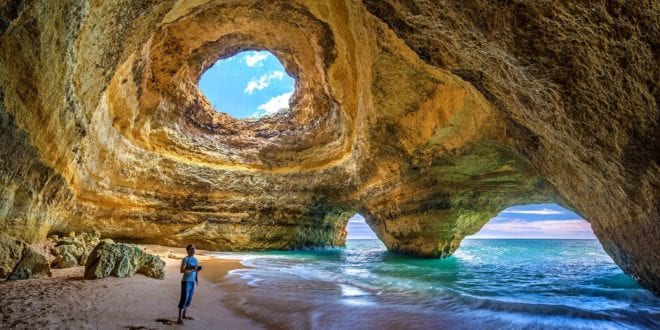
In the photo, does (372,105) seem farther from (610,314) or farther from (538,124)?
(610,314)

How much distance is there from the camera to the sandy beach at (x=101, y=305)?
9.39 feet

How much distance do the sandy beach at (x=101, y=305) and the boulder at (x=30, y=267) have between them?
6.8 inches

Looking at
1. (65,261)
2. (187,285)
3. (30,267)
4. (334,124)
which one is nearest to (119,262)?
(30,267)

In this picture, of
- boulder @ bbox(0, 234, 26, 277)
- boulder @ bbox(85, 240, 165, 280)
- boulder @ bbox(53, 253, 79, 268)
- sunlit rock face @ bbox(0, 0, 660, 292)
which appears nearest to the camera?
sunlit rock face @ bbox(0, 0, 660, 292)

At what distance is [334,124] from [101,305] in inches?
419

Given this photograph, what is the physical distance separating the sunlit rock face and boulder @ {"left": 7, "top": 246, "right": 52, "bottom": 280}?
107 cm

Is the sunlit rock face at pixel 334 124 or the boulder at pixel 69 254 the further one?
the boulder at pixel 69 254

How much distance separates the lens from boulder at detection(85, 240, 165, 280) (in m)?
4.77

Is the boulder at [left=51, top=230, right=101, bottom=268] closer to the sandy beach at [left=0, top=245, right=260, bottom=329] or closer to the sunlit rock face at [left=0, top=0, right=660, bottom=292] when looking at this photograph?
the sunlit rock face at [left=0, top=0, right=660, bottom=292]

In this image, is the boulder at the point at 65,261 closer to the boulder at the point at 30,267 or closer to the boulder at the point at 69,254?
the boulder at the point at 69,254

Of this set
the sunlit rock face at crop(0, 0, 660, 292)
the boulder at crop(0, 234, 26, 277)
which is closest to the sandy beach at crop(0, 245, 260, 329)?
the boulder at crop(0, 234, 26, 277)

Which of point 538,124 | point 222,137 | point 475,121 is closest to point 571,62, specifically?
point 538,124

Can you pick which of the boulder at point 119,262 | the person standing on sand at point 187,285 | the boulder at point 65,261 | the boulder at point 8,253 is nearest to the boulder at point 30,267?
the boulder at point 8,253

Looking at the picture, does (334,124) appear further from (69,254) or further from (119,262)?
(119,262)
